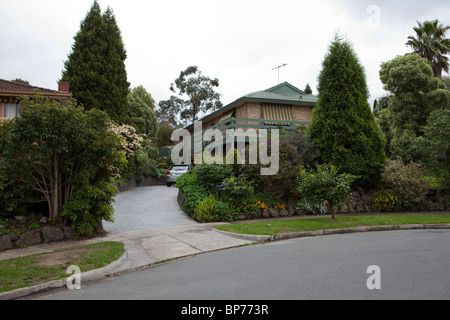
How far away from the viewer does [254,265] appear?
5.90 meters

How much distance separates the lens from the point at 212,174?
12.9m

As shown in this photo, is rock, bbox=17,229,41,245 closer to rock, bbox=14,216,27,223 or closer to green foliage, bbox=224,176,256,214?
rock, bbox=14,216,27,223

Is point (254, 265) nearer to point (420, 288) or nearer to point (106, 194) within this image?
point (420, 288)

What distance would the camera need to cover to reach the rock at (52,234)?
837 cm

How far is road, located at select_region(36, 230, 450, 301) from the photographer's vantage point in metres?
4.16

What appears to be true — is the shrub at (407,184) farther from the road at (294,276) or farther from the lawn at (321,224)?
the road at (294,276)

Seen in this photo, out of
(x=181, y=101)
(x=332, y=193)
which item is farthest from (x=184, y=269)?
(x=181, y=101)

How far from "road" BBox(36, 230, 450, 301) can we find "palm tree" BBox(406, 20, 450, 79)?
23144 mm

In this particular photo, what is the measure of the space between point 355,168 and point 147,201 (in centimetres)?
990

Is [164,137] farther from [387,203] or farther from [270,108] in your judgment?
[387,203]

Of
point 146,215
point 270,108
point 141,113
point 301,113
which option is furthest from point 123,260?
point 141,113

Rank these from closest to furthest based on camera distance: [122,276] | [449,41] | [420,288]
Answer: [420,288] < [122,276] < [449,41]

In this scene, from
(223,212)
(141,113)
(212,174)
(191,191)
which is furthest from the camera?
(141,113)

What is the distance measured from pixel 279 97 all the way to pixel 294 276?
2010 cm
